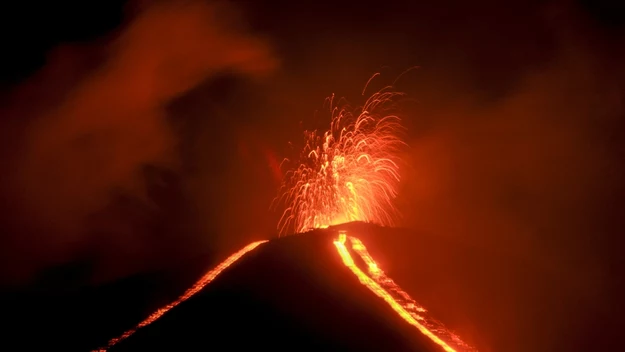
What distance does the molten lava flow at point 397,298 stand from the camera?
68.6ft

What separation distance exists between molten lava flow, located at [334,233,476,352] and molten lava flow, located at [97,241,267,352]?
3.12 m

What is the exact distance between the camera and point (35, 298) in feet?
89.7

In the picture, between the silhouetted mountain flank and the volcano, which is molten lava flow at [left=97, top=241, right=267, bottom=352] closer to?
the volcano

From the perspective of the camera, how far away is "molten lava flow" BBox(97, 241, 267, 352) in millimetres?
21027

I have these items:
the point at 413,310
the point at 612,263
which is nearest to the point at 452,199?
the point at 612,263

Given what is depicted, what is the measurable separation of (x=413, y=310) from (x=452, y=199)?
22852mm

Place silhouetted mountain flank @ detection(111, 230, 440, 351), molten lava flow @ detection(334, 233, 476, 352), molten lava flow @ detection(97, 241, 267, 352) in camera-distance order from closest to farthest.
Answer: silhouetted mountain flank @ detection(111, 230, 440, 351), molten lava flow @ detection(334, 233, 476, 352), molten lava flow @ detection(97, 241, 267, 352)

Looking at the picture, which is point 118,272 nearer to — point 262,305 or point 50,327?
point 50,327

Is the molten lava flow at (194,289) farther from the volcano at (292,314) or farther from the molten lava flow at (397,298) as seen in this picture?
the molten lava flow at (397,298)

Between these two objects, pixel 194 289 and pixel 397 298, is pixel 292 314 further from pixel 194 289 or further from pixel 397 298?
pixel 194 289

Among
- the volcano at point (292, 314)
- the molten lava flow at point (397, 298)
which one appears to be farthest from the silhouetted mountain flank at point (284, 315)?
the molten lava flow at point (397, 298)

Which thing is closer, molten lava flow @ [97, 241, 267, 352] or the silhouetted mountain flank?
the silhouetted mountain flank

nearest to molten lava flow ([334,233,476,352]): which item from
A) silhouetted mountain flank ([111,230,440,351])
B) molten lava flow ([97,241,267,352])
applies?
silhouetted mountain flank ([111,230,440,351])

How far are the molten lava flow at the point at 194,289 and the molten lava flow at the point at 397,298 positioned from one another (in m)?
3.12
